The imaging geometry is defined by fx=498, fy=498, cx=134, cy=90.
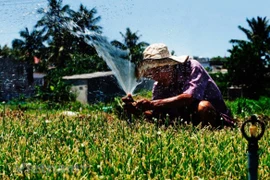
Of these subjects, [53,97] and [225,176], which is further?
[53,97]

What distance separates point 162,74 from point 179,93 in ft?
0.86

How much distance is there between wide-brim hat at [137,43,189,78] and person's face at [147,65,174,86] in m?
0.04

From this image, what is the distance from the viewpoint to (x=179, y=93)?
4.49 metres

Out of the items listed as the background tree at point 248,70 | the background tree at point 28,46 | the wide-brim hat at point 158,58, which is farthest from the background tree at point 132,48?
the background tree at point 28,46

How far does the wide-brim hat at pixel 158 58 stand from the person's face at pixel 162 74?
43 millimetres

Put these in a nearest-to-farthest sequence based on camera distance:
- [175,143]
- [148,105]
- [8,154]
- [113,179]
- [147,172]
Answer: [113,179]
[147,172]
[8,154]
[175,143]
[148,105]

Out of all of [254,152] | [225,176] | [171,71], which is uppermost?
[171,71]

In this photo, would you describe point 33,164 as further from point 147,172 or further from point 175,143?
point 175,143

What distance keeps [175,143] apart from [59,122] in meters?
1.44

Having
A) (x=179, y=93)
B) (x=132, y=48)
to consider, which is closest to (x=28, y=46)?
(x=132, y=48)

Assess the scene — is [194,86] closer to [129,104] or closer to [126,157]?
[129,104]

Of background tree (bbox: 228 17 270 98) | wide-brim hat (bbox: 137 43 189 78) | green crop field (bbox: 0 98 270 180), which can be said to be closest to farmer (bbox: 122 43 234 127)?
wide-brim hat (bbox: 137 43 189 78)

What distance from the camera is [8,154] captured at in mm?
2732

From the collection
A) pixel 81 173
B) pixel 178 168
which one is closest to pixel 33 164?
pixel 81 173
